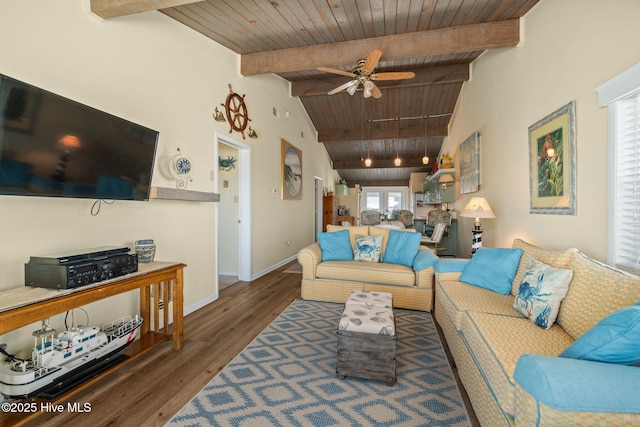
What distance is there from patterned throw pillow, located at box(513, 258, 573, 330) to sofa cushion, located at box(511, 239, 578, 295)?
106 mm

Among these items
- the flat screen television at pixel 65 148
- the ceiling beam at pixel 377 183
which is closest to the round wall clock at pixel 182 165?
the flat screen television at pixel 65 148

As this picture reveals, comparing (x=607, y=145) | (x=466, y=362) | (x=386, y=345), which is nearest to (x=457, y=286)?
(x=466, y=362)

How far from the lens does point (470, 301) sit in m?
2.05

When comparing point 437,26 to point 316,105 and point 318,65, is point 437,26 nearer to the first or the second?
point 318,65

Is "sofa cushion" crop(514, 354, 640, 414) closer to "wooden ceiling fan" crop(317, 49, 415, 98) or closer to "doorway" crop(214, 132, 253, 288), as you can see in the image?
"wooden ceiling fan" crop(317, 49, 415, 98)

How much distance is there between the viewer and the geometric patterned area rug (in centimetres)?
153

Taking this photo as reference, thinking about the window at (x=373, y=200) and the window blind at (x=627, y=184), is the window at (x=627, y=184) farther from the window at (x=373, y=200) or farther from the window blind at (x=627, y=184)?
the window at (x=373, y=200)

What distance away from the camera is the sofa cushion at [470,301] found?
190 centimetres

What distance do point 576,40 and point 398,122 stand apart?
5.18 metres

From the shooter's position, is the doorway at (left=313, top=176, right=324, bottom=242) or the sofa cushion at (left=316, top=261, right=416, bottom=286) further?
the doorway at (left=313, top=176, right=324, bottom=242)

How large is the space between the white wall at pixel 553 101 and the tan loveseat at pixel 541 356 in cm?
38

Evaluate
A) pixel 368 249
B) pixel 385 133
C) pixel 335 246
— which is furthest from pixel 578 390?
pixel 385 133

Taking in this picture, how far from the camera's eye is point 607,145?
1816 millimetres

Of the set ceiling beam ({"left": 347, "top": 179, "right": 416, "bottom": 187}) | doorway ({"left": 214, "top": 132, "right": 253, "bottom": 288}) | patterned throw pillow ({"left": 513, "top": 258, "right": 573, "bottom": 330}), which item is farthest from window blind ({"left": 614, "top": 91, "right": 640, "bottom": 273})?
ceiling beam ({"left": 347, "top": 179, "right": 416, "bottom": 187})
